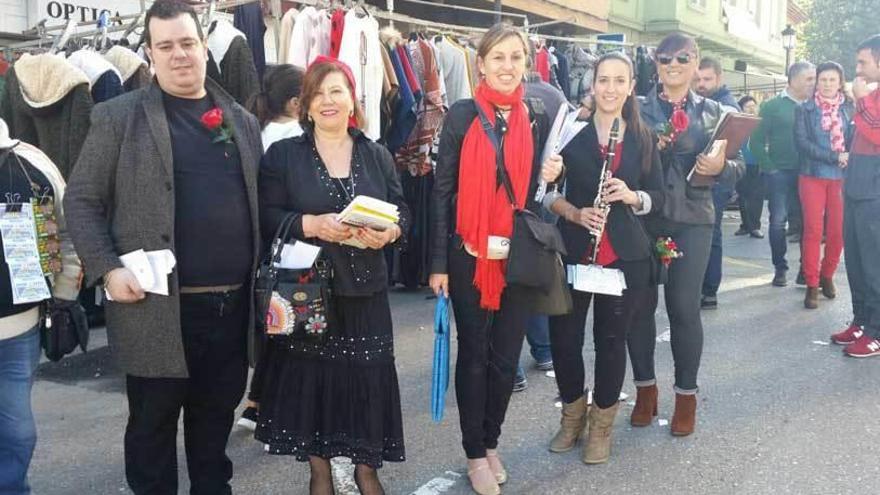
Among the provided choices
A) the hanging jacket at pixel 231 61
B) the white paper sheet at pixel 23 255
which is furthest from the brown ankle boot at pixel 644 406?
the hanging jacket at pixel 231 61

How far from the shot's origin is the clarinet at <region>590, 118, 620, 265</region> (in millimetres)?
A: 3611

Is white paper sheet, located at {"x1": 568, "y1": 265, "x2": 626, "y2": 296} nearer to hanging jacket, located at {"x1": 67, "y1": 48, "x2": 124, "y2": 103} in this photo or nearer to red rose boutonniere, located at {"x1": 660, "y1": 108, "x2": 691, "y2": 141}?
red rose boutonniere, located at {"x1": 660, "y1": 108, "x2": 691, "y2": 141}

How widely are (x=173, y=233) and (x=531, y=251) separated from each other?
4.66 ft

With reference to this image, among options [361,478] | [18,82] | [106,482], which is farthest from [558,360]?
[18,82]

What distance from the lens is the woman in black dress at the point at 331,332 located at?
3096 millimetres

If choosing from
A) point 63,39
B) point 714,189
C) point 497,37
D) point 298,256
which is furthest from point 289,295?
point 714,189

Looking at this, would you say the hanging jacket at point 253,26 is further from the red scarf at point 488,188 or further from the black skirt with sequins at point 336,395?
the black skirt with sequins at point 336,395

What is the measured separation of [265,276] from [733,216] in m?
13.6

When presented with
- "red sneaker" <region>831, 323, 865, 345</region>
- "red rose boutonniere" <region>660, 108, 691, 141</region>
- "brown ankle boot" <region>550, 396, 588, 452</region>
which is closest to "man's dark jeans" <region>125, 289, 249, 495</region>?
"brown ankle boot" <region>550, 396, 588, 452</region>

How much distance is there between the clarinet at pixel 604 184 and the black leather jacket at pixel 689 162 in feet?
1.36

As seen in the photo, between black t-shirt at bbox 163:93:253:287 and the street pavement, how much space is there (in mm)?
1227

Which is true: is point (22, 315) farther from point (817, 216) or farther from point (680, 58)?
point (817, 216)

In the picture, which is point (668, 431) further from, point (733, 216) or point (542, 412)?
point (733, 216)

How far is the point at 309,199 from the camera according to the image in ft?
10.1
